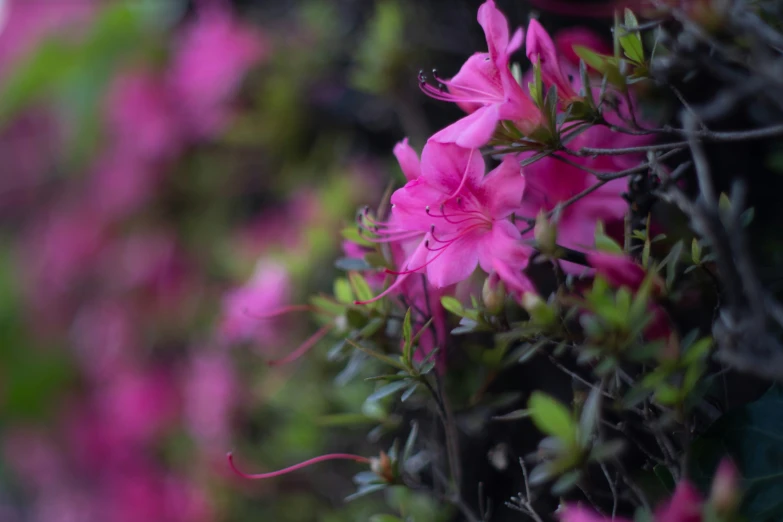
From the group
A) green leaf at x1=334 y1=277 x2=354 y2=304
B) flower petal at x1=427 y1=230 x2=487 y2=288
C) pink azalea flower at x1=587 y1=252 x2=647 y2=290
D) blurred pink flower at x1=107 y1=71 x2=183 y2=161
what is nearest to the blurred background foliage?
blurred pink flower at x1=107 y1=71 x2=183 y2=161

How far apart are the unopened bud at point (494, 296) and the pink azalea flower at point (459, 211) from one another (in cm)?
1

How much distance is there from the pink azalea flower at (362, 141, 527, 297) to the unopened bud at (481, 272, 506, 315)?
0.01 meters

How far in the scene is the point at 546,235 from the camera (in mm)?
480

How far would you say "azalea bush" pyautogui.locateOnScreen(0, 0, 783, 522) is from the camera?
491 mm

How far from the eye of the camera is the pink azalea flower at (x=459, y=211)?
0.53 meters

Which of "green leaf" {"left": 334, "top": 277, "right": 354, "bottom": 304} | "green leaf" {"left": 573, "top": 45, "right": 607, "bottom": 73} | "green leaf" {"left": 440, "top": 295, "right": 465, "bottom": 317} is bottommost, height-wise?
"green leaf" {"left": 334, "top": 277, "right": 354, "bottom": 304}

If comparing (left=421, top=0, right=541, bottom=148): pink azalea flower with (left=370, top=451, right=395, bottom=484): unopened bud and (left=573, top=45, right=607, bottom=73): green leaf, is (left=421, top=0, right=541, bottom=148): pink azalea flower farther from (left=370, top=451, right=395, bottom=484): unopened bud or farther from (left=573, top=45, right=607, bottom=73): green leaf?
(left=370, top=451, right=395, bottom=484): unopened bud

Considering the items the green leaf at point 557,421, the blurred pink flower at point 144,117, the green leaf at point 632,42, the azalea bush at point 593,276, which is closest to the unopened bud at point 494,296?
the azalea bush at point 593,276

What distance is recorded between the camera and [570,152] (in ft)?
1.73

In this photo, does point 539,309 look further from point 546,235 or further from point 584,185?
point 584,185

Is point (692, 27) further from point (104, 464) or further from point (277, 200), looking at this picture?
point (104, 464)

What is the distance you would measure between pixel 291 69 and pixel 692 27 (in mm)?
1091

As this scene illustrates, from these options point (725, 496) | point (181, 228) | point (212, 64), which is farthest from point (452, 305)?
point (181, 228)

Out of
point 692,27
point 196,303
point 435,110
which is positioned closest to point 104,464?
point 196,303
